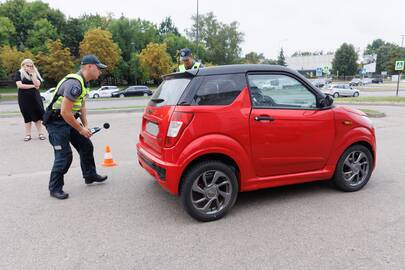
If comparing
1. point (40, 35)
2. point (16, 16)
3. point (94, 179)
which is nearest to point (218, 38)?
point (40, 35)

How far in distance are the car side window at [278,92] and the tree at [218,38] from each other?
71347 mm

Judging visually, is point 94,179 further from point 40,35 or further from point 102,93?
point 40,35

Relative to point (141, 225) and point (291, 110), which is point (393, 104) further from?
point (141, 225)

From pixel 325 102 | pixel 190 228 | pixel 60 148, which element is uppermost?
pixel 325 102

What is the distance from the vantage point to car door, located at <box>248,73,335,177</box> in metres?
3.67

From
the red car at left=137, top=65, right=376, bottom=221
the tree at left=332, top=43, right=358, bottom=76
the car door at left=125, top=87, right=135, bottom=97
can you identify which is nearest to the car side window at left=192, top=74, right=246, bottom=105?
the red car at left=137, top=65, right=376, bottom=221

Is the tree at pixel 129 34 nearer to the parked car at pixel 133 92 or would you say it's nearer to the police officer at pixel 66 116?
the parked car at pixel 133 92

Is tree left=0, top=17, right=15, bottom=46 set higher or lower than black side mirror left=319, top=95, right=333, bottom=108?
higher

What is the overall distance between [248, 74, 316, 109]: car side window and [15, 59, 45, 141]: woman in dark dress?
18.1ft

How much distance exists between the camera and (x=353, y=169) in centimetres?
431

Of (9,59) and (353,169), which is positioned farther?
(9,59)

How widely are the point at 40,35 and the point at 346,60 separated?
71320 mm

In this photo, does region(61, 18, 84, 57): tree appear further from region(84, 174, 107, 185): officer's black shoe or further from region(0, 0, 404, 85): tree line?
region(84, 174, 107, 185): officer's black shoe

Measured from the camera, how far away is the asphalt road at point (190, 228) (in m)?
2.76
